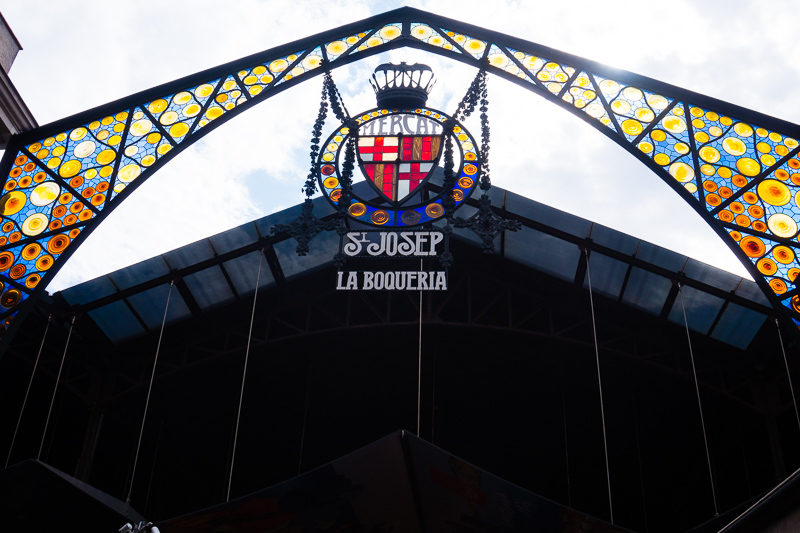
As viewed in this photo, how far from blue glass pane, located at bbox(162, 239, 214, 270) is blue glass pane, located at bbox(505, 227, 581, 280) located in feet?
21.3

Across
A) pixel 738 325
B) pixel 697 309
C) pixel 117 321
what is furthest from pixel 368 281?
pixel 738 325

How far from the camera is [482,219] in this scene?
410 inches

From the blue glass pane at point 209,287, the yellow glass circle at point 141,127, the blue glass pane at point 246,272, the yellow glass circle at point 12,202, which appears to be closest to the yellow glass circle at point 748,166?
the yellow glass circle at point 141,127

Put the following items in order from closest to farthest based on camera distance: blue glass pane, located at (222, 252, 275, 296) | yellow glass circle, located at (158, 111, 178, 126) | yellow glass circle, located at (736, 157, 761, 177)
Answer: yellow glass circle, located at (736, 157, 761, 177) → yellow glass circle, located at (158, 111, 178, 126) → blue glass pane, located at (222, 252, 275, 296)

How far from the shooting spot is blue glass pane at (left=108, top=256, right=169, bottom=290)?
17438 millimetres

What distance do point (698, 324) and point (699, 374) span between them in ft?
5.06

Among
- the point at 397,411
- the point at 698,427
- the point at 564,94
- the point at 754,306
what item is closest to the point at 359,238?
the point at 564,94

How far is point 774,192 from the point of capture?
9703 mm

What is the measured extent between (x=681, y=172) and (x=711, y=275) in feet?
24.0

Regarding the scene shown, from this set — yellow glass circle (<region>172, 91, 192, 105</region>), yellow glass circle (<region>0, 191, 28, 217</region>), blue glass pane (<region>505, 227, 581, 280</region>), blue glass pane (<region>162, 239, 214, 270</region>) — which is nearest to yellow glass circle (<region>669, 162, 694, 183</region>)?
yellow glass circle (<region>172, 91, 192, 105</region>)

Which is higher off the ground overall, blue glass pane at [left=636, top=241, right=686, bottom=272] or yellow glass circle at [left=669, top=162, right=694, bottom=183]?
blue glass pane at [left=636, top=241, right=686, bottom=272]

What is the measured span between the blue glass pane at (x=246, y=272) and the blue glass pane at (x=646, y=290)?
788 cm

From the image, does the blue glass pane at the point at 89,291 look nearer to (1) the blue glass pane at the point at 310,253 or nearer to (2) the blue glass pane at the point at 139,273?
(2) the blue glass pane at the point at 139,273

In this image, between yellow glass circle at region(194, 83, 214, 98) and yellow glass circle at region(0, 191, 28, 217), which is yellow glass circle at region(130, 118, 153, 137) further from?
yellow glass circle at region(0, 191, 28, 217)
